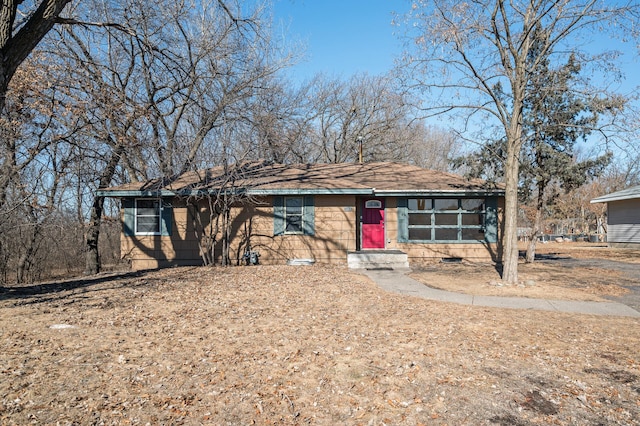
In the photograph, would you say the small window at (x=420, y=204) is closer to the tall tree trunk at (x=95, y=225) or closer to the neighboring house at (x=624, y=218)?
the tall tree trunk at (x=95, y=225)

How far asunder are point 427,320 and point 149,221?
11138 millimetres

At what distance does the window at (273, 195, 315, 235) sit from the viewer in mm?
14234

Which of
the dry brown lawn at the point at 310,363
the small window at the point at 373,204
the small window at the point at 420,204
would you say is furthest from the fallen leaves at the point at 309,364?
the small window at the point at 420,204

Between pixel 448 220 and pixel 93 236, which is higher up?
pixel 448 220

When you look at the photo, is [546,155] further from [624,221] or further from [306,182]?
[624,221]

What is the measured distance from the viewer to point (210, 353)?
495 cm

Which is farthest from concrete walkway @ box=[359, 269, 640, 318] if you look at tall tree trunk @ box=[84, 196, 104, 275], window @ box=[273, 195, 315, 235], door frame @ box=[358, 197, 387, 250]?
tall tree trunk @ box=[84, 196, 104, 275]

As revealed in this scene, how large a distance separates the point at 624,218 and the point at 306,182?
65.6 ft

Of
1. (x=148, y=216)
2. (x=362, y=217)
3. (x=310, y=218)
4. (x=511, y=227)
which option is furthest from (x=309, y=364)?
(x=148, y=216)

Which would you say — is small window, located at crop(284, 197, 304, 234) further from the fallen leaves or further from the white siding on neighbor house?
the white siding on neighbor house

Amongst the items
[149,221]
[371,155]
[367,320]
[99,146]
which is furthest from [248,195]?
[371,155]

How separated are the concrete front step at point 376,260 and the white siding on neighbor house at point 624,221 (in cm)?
1751

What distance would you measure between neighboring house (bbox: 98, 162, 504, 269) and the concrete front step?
108 centimetres

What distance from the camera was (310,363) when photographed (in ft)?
15.2
